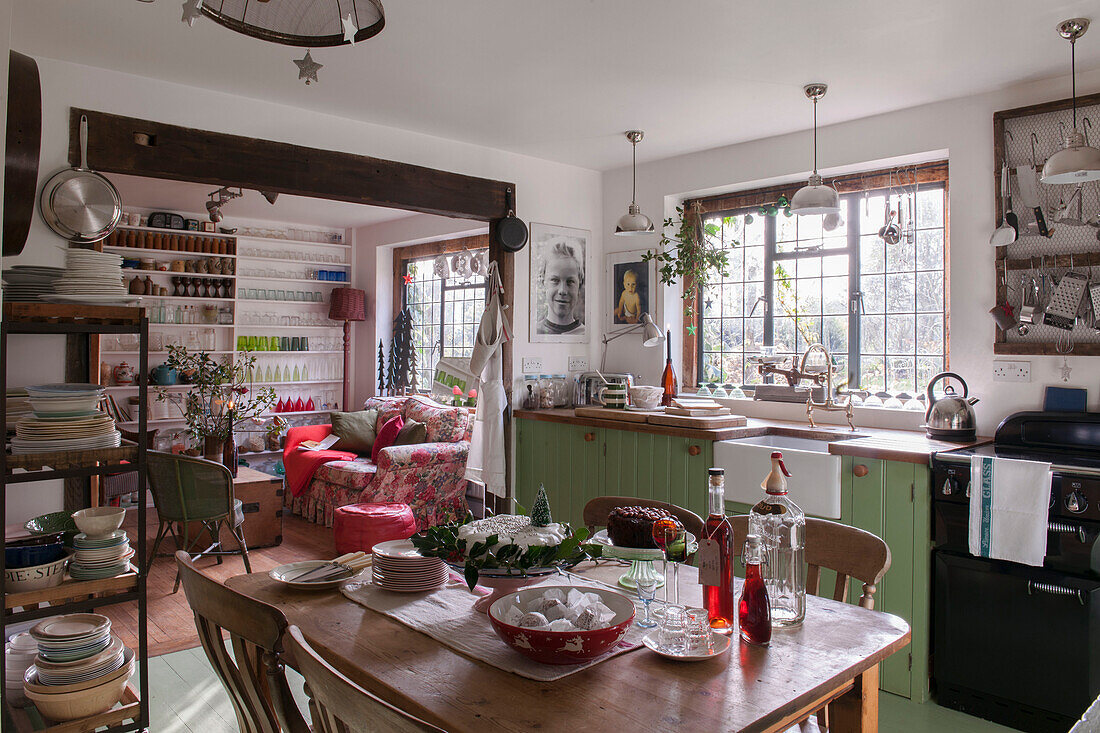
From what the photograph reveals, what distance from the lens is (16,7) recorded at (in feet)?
9.12

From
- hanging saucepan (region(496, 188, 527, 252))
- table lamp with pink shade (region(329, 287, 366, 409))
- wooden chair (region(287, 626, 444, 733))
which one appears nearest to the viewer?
wooden chair (region(287, 626, 444, 733))

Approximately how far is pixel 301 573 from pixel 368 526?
2713 millimetres

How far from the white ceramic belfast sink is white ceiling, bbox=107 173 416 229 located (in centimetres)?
374

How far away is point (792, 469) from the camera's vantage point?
→ 3.49m

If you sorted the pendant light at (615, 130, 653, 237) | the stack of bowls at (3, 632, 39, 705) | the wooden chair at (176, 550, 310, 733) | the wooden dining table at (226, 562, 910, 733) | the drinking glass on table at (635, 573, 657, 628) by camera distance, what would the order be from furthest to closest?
the pendant light at (615, 130, 653, 237) < the stack of bowls at (3, 632, 39, 705) < the drinking glass on table at (635, 573, 657, 628) < the wooden chair at (176, 550, 310, 733) < the wooden dining table at (226, 562, 910, 733)

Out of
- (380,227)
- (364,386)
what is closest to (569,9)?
(380,227)

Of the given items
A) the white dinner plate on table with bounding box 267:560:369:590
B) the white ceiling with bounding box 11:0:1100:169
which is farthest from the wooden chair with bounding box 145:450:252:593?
the white dinner plate on table with bounding box 267:560:369:590

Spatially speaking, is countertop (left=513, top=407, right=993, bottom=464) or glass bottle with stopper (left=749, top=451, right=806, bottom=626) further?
countertop (left=513, top=407, right=993, bottom=464)

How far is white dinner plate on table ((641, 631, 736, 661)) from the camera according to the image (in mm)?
1416

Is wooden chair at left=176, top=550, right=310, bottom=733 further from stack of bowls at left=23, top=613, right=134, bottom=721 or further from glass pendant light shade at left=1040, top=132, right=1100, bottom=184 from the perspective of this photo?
glass pendant light shade at left=1040, top=132, right=1100, bottom=184

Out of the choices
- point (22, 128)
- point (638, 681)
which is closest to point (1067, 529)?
point (638, 681)

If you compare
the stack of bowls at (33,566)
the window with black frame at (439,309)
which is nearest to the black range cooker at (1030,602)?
the stack of bowls at (33,566)

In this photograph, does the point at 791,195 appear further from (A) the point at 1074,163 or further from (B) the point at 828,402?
(A) the point at 1074,163

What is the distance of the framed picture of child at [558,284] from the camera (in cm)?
505
